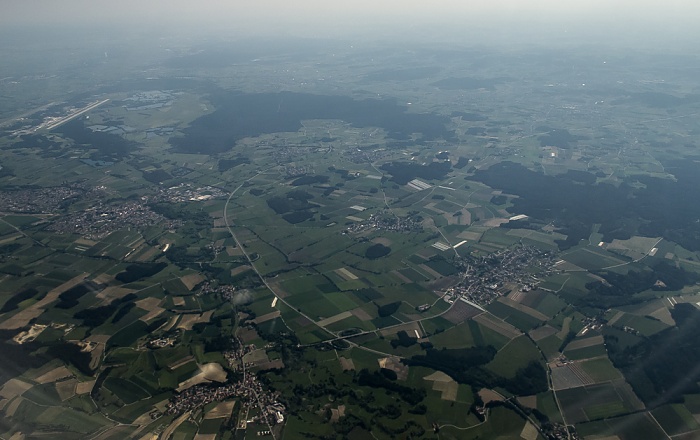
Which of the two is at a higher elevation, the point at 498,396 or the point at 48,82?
the point at 498,396

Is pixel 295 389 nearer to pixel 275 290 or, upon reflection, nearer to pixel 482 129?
pixel 275 290

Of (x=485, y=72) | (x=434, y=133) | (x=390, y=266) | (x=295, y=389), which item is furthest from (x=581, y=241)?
(x=485, y=72)

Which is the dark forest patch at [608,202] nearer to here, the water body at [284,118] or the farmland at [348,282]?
the farmland at [348,282]

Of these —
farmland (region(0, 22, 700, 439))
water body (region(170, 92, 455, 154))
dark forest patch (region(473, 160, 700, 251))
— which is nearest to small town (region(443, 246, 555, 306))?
farmland (region(0, 22, 700, 439))

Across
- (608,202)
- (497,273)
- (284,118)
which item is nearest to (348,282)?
(497,273)

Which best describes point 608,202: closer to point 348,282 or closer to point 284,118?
point 348,282

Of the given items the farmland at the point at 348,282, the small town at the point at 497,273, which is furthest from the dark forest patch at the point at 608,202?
the small town at the point at 497,273

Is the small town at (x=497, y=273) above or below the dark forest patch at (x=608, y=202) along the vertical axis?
above

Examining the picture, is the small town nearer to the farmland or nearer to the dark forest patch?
the farmland
